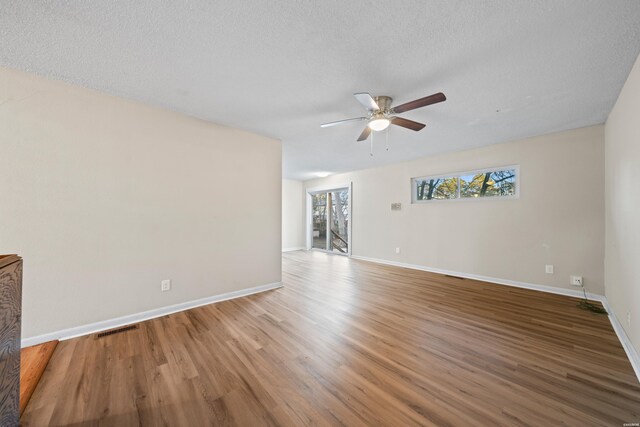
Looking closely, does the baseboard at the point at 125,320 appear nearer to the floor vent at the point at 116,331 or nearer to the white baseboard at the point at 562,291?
the floor vent at the point at 116,331

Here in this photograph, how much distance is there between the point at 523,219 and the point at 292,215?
18.8ft

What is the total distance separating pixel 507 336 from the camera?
7.11 feet

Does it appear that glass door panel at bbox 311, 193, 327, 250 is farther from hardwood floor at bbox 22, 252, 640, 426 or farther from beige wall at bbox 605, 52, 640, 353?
beige wall at bbox 605, 52, 640, 353

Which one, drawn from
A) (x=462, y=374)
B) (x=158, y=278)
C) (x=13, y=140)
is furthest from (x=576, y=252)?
→ (x=13, y=140)

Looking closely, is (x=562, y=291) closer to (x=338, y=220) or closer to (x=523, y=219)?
(x=523, y=219)

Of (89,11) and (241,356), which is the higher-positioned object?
(89,11)

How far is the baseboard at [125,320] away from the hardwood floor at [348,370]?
0.37ft

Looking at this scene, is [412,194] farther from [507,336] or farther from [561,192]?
[507,336]

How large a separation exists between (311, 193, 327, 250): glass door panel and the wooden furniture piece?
636 cm

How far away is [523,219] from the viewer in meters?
3.65

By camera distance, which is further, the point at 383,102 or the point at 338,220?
the point at 338,220

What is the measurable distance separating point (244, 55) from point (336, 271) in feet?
12.9

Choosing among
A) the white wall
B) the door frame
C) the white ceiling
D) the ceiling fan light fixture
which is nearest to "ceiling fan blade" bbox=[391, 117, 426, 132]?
the ceiling fan light fixture

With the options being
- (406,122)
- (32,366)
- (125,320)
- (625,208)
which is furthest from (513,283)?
(32,366)
